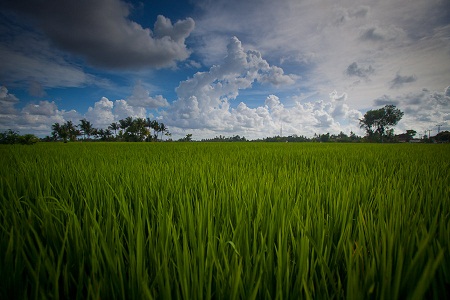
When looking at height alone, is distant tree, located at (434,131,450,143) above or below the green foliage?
above

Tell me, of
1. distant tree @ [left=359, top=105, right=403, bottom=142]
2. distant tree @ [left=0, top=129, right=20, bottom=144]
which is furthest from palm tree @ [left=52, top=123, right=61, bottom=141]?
distant tree @ [left=359, top=105, right=403, bottom=142]

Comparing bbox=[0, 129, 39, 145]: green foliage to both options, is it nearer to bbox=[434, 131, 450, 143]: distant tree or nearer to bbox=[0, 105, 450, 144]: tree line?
bbox=[0, 105, 450, 144]: tree line

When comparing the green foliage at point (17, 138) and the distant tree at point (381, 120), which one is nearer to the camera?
the green foliage at point (17, 138)

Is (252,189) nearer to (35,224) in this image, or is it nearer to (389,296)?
(389,296)

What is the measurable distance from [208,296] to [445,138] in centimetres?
9104

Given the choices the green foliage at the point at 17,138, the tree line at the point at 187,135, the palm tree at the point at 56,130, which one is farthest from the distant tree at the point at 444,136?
the palm tree at the point at 56,130

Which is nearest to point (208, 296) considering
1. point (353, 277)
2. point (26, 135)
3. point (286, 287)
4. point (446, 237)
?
point (286, 287)

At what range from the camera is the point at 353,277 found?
47 centimetres

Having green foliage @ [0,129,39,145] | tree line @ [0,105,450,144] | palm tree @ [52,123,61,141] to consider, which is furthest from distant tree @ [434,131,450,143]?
palm tree @ [52,123,61,141]

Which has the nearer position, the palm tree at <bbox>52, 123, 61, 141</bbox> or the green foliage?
the green foliage

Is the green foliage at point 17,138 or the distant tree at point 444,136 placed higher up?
the distant tree at point 444,136

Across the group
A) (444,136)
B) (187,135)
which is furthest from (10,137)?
(444,136)

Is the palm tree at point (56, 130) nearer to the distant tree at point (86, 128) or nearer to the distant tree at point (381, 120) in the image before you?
the distant tree at point (86, 128)

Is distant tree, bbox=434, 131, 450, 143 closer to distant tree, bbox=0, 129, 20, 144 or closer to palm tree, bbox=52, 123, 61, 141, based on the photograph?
distant tree, bbox=0, 129, 20, 144
